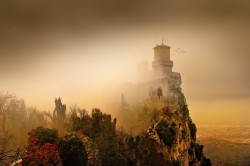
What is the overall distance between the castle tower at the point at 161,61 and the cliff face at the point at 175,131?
1538 mm

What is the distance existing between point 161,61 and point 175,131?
8593 millimetres

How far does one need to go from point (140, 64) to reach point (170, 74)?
2.81 m

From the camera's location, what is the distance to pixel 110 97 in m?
26.4

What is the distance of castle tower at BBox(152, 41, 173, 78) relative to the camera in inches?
1222

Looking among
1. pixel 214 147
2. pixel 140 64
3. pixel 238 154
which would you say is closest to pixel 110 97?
pixel 140 64

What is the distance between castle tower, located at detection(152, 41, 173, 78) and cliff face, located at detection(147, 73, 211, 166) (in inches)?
60.6

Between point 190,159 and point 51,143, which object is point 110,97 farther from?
point 51,143

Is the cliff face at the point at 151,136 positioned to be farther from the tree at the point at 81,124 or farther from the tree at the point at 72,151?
the tree at the point at 72,151

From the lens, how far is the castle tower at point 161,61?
102ft

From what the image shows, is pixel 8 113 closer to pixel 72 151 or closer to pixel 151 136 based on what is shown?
pixel 72 151

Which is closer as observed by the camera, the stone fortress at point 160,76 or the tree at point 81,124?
the tree at point 81,124

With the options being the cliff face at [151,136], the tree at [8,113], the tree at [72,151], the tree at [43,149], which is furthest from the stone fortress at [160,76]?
the tree at [43,149]

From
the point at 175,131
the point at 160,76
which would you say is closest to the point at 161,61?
the point at 160,76

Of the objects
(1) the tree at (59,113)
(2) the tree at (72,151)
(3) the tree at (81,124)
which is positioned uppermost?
(1) the tree at (59,113)
